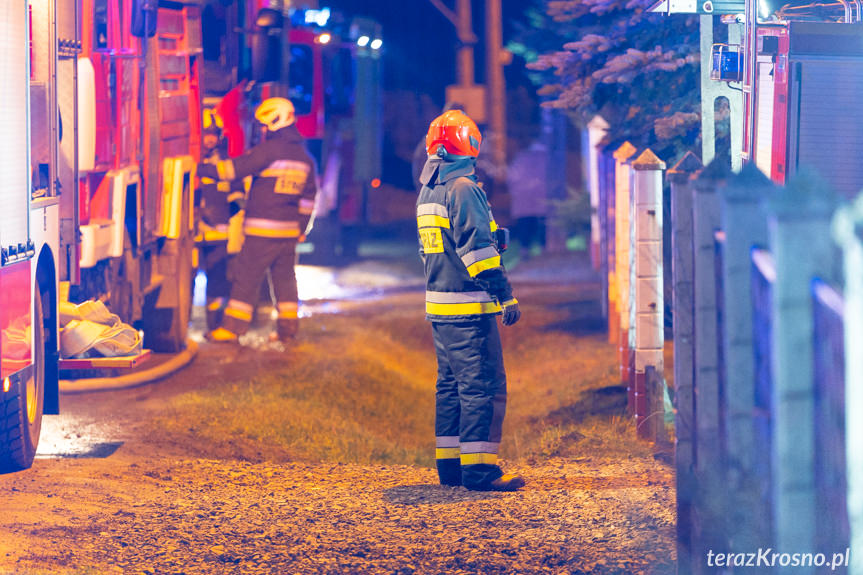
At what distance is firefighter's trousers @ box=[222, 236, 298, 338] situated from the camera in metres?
10.3

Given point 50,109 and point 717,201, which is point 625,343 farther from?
point 717,201

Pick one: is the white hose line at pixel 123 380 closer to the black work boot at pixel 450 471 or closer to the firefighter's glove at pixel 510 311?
the black work boot at pixel 450 471

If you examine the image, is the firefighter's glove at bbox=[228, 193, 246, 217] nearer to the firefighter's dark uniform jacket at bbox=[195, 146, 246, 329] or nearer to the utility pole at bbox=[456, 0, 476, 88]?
the firefighter's dark uniform jacket at bbox=[195, 146, 246, 329]

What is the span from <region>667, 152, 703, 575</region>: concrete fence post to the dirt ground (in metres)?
0.43

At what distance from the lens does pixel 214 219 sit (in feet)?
36.6

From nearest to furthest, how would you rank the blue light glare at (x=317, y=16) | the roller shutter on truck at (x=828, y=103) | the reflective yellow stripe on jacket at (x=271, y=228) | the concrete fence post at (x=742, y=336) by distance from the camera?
the concrete fence post at (x=742, y=336)
the roller shutter on truck at (x=828, y=103)
the reflective yellow stripe on jacket at (x=271, y=228)
the blue light glare at (x=317, y=16)

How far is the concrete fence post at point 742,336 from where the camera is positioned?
10.4ft

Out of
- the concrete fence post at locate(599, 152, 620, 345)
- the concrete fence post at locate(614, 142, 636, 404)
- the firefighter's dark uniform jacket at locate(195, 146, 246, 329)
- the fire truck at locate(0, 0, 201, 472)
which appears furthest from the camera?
the firefighter's dark uniform jacket at locate(195, 146, 246, 329)

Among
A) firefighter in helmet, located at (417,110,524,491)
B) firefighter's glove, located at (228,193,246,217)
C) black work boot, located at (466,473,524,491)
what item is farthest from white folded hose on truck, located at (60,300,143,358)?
firefighter's glove, located at (228,193,246,217)

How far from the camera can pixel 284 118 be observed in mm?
10203

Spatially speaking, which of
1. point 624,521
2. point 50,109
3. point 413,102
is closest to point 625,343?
point 624,521

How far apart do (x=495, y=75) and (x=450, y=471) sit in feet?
48.5

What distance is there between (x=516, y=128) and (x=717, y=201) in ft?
119

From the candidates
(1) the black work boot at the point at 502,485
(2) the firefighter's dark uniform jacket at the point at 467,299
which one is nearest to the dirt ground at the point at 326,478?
(1) the black work boot at the point at 502,485
